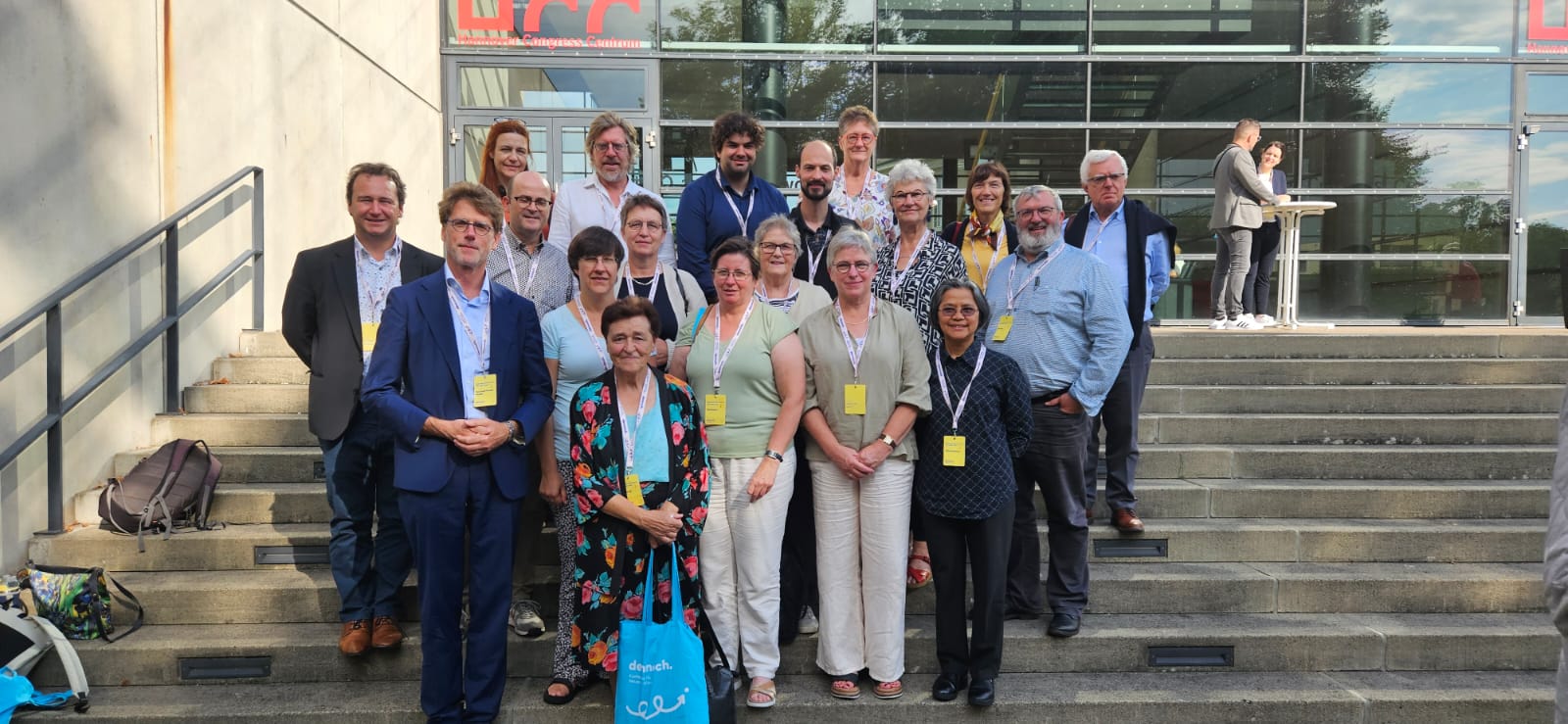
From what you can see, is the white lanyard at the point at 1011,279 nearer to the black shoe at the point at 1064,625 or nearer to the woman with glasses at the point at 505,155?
the black shoe at the point at 1064,625

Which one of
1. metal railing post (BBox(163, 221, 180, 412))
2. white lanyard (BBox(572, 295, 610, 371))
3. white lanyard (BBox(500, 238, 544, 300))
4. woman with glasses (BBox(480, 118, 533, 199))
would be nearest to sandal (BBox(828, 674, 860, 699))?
white lanyard (BBox(572, 295, 610, 371))

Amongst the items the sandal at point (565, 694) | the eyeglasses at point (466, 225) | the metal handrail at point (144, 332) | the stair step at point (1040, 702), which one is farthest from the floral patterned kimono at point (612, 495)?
the metal handrail at point (144, 332)

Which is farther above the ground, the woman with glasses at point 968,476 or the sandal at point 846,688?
the woman with glasses at point 968,476

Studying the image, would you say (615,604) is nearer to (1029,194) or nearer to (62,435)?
(1029,194)

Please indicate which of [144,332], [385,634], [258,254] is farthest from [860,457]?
[258,254]

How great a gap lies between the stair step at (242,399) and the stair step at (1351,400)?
520cm

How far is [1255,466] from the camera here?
5.35 metres

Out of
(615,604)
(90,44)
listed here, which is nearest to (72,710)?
(615,604)

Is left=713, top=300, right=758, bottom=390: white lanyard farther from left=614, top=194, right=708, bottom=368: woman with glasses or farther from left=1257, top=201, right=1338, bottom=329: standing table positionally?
left=1257, top=201, right=1338, bottom=329: standing table

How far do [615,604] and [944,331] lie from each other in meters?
1.64

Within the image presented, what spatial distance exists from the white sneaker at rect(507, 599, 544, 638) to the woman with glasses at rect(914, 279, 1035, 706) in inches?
65.9

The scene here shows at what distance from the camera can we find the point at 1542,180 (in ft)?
34.7

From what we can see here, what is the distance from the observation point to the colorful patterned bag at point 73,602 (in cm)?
390

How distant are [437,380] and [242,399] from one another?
9.11 feet
